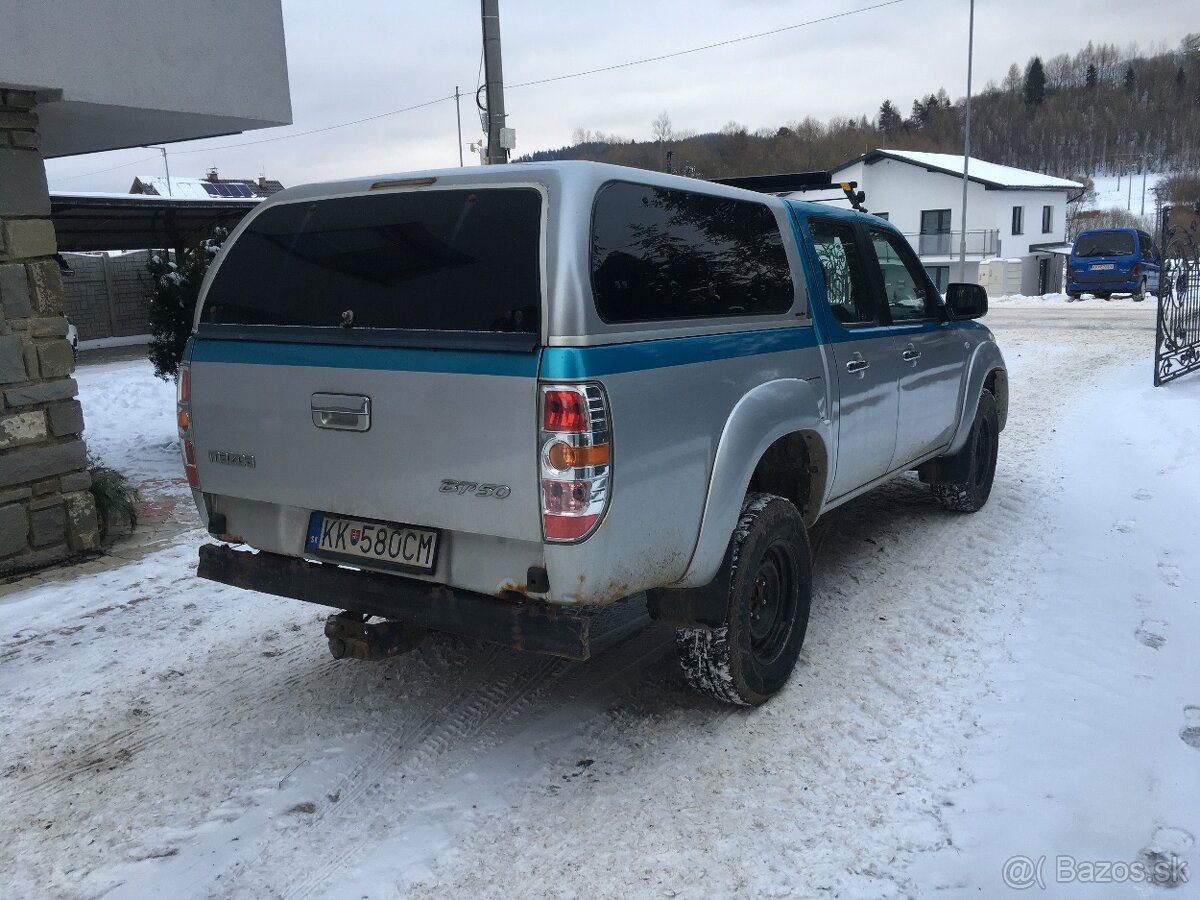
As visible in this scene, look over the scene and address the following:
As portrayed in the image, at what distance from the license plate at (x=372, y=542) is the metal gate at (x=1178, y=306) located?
10.6 metres

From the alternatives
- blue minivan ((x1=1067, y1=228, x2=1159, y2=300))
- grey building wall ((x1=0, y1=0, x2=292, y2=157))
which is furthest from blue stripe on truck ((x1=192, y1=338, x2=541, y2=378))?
blue minivan ((x1=1067, y1=228, x2=1159, y2=300))

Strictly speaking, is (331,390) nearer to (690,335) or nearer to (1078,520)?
(690,335)

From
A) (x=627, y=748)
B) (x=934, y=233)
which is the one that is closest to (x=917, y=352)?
(x=627, y=748)

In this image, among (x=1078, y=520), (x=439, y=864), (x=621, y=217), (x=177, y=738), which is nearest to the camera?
(x=439, y=864)

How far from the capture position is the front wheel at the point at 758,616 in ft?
12.0

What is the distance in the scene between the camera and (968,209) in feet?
149

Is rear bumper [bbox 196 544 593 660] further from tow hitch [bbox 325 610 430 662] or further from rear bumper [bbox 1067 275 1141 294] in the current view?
rear bumper [bbox 1067 275 1141 294]

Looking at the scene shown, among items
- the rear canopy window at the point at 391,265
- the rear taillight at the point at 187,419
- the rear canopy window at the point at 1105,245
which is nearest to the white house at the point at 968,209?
the rear canopy window at the point at 1105,245

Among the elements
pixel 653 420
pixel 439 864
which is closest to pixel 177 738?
pixel 439 864

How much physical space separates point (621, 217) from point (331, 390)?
46.9 inches

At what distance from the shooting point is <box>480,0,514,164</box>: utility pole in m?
10.3

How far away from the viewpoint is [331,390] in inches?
131

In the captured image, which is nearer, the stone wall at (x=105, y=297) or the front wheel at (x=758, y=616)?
the front wheel at (x=758, y=616)

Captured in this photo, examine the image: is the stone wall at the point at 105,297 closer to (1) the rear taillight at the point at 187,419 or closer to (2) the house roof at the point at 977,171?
(1) the rear taillight at the point at 187,419
